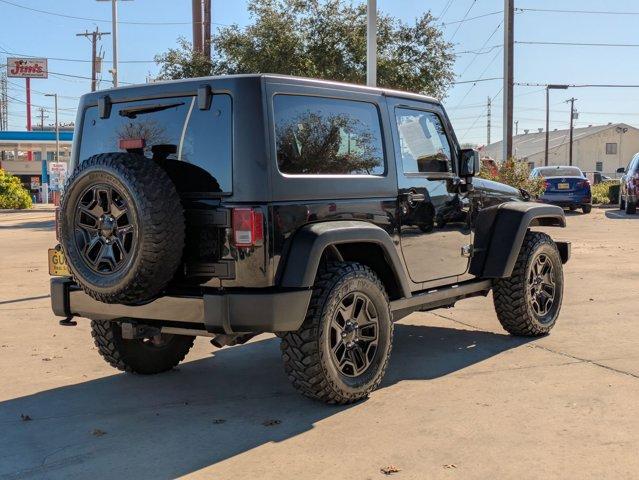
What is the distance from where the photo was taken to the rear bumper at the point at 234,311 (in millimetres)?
4215

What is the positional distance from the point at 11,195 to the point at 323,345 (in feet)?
120

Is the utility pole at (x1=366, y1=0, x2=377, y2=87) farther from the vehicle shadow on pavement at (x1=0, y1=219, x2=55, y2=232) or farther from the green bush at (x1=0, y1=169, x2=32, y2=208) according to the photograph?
the green bush at (x1=0, y1=169, x2=32, y2=208)

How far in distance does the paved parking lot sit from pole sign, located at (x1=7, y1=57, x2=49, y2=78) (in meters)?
80.8

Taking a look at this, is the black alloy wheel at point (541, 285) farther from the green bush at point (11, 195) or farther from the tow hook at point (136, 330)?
the green bush at point (11, 195)

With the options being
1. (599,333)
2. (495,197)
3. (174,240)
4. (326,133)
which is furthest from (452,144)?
(174,240)

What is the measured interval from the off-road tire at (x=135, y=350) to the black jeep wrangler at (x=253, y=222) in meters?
0.01

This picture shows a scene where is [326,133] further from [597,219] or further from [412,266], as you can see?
[597,219]

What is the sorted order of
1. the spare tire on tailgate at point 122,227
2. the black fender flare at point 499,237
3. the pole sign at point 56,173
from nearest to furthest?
the spare tire on tailgate at point 122,227 < the black fender flare at point 499,237 < the pole sign at point 56,173

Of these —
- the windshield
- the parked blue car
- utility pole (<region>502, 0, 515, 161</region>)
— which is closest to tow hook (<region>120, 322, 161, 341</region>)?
the parked blue car

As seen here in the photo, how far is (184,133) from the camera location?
181 inches

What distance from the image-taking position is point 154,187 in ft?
13.9

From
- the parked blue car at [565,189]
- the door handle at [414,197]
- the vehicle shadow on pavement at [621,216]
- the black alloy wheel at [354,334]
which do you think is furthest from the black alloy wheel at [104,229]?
the vehicle shadow on pavement at [621,216]

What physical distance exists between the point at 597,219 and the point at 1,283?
17137 mm

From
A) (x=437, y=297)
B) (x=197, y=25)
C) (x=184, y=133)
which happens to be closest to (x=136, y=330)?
(x=184, y=133)
